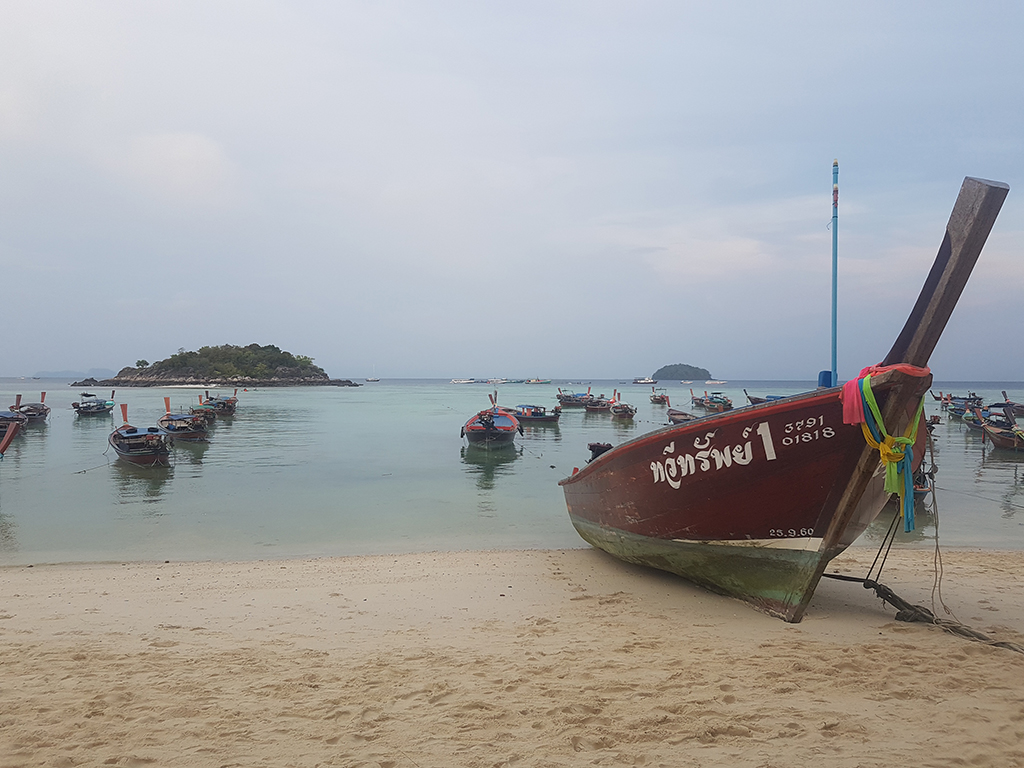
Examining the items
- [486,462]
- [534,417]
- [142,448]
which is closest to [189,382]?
[534,417]

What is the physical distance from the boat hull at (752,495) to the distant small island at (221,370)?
386 feet

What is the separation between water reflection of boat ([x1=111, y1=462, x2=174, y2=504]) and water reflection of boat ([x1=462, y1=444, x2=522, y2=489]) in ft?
30.4

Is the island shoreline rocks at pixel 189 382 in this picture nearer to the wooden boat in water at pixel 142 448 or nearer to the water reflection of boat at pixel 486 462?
the wooden boat in water at pixel 142 448

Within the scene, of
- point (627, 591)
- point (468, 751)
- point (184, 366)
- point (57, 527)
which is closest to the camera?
point (468, 751)

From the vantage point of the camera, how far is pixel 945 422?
145 feet

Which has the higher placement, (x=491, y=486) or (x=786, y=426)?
(x=786, y=426)

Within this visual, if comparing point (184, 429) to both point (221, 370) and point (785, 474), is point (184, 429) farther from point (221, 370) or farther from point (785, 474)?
point (221, 370)

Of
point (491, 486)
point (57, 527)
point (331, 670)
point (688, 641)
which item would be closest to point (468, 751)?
point (331, 670)

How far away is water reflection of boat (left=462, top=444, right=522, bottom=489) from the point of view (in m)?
19.7

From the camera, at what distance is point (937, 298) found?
4.27 metres


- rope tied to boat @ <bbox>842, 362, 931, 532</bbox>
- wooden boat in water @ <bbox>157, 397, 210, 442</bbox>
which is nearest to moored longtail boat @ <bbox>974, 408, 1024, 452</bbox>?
rope tied to boat @ <bbox>842, 362, 931, 532</bbox>

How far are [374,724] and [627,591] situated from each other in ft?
13.2

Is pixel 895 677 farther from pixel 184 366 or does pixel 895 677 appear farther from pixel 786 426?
pixel 184 366

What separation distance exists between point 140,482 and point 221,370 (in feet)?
361
